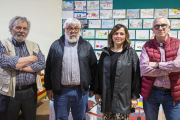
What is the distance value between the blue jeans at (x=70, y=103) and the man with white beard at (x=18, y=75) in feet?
0.95

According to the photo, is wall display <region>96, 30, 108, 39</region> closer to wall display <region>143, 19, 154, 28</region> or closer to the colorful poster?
the colorful poster

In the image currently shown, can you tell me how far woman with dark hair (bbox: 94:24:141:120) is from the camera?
158 centimetres

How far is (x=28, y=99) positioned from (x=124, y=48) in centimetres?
126

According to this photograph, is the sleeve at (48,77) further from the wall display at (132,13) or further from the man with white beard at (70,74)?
the wall display at (132,13)

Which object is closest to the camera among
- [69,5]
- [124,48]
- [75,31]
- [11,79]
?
[11,79]

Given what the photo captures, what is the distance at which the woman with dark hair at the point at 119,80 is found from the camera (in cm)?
158

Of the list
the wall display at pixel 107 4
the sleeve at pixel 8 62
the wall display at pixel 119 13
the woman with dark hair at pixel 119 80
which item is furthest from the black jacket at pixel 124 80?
the wall display at pixel 107 4

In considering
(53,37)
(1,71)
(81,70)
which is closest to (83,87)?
(81,70)

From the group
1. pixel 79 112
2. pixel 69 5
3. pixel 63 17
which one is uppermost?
pixel 69 5

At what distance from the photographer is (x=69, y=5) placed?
324 cm

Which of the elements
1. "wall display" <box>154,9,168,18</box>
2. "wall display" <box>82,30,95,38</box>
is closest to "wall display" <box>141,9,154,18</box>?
"wall display" <box>154,9,168,18</box>

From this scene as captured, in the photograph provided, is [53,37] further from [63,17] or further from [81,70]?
[81,70]

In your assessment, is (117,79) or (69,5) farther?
(69,5)

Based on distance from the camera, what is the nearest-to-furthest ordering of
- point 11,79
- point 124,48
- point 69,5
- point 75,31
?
1. point 11,79
2. point 124,48
3. point 75,31
4. point 69,5
